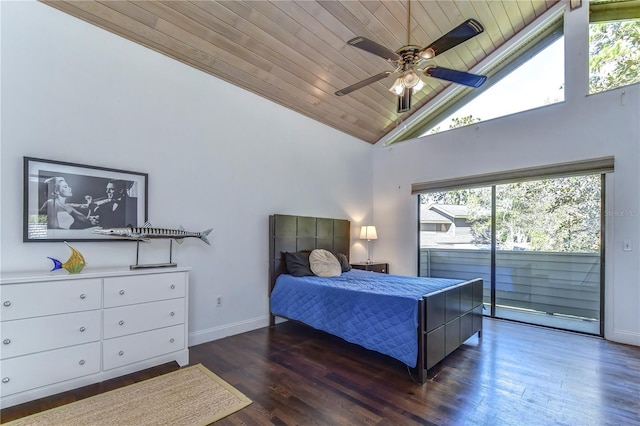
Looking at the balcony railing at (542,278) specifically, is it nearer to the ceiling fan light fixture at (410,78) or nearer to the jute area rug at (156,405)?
the ceiling fan light fixture at (410,78)

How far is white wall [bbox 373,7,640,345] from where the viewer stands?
130 inches

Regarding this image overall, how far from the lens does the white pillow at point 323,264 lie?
3842 millimetres

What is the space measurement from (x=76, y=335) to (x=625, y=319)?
534 centimetres

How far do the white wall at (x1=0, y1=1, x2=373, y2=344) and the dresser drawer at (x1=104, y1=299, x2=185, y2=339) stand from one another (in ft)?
1.58

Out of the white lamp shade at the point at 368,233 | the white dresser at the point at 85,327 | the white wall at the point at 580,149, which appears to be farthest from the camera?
the white lamp shade at the point at 368,233

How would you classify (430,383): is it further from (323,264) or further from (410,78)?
(410,78)

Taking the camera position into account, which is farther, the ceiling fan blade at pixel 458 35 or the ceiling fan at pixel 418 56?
the ceiling fan at pixel 418 56

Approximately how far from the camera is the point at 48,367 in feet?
6.86

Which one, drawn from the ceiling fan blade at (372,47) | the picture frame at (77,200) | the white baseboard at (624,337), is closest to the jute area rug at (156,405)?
the picture frame at (77,200)

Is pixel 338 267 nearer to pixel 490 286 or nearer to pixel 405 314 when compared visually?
pixel 405 314

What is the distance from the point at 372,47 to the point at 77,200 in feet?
8.91

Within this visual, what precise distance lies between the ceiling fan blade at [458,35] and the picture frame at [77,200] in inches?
111

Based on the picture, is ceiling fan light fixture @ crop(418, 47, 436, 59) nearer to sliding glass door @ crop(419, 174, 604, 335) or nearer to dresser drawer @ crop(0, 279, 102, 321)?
sliding glass door @ crop(419, 174, 604, 335)

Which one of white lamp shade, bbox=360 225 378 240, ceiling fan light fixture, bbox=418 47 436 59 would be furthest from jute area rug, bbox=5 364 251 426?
white lamp shade, bbox=360 225 378 240
